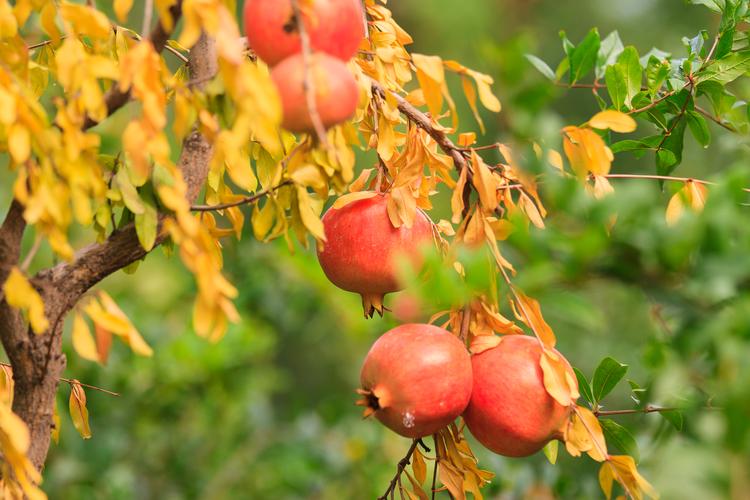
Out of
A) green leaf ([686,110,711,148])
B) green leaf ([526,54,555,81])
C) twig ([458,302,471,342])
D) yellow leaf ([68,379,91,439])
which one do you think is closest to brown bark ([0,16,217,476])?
yellow leaf ([68,379,91,439])

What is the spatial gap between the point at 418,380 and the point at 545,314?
6.41 ft

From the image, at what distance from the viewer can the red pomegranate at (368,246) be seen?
0.76 meters

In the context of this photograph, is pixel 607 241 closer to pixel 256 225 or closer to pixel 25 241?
pixel 256 225

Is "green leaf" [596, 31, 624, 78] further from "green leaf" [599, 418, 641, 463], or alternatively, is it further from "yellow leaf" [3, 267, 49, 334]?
"yellow leaf" [3, 267, 49, 334]

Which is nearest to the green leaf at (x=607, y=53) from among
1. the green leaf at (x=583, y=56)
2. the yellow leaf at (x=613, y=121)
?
the green leaf at (x=583, y=56)

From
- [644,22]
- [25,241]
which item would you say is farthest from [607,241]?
[644,22]

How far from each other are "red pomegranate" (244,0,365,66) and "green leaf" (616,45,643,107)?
37 cm

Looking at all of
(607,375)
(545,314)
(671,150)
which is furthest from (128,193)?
(545,314)

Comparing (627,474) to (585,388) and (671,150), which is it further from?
(671,150)

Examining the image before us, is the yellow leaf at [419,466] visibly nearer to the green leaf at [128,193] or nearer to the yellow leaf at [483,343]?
the yellow leaf at [483,343]

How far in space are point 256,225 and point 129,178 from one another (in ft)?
0.34

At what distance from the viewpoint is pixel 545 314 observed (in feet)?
8.49

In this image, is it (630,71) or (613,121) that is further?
(630,71)

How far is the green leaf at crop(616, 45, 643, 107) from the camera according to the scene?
0.88 meters
